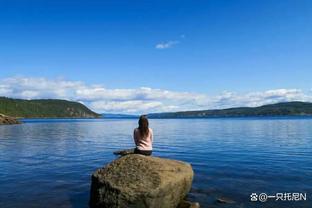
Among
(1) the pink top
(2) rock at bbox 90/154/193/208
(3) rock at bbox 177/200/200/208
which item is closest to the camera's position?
(2) rock at bbox 90/154/193/208

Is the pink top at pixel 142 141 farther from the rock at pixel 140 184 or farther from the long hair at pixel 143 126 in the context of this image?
the rock at pixel 140 184

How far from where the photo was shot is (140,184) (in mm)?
12539

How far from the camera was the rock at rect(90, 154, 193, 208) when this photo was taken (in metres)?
12.4

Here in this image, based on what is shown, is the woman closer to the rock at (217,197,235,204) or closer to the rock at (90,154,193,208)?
→ the rock at (90,154,193,208)

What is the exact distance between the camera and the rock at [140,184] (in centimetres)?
1240

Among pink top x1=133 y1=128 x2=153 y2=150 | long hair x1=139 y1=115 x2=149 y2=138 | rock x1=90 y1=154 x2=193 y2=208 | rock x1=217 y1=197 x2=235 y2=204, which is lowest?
rock x1=217 y1=197 x2=235 y2=204

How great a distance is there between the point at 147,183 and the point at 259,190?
7618 mm

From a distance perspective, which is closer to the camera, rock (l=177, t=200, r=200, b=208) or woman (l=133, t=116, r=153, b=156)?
rock (l=177, t=200, r=200, b=208)

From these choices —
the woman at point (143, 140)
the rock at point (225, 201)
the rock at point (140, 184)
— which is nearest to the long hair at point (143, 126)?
the woman at point (143, 140)

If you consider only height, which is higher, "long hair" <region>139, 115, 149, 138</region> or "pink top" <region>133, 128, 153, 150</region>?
"long hair" <region>139, 115, 149, 138</region>

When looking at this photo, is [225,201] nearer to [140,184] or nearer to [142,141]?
[140,184]

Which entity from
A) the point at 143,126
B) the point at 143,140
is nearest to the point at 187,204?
the point at 143,140

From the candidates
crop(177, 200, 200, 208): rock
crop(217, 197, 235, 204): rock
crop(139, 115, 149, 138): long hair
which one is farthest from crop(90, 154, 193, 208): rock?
crop(139, 115, 149, 138): long hair

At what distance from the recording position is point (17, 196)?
16.1 meters
